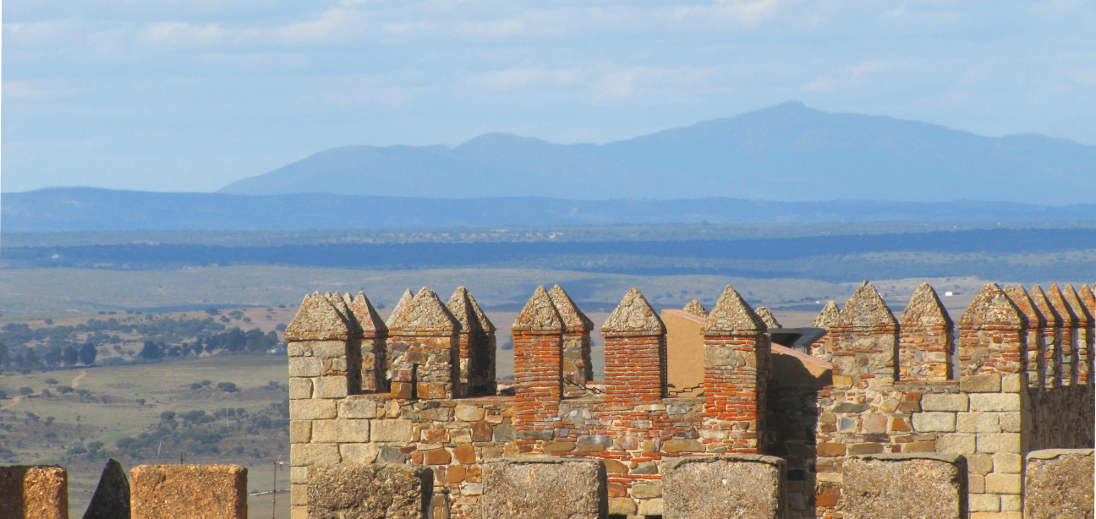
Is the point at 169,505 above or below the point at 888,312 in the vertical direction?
below

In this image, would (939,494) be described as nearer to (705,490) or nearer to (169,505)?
(705,490)

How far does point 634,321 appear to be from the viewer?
18.8 m

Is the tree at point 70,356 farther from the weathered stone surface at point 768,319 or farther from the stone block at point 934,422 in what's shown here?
the stone block at point 934,422

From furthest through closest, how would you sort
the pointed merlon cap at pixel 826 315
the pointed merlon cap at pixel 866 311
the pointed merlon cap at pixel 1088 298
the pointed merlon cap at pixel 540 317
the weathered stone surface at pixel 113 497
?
the pointed merlon cap at pixel 1088 298, the pointed merlon cap at pixel 826 315, the pointed merlon cap at pixel 866 311, the pointed merlon cap at pixel 540 317, the weathered stone surface at pixel 113 497

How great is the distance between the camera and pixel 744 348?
60.9 ft

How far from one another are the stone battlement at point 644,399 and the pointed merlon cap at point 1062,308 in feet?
10.1

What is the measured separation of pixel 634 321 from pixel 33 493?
700 centimetres

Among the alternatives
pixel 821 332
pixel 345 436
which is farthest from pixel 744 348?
pixel 821 332

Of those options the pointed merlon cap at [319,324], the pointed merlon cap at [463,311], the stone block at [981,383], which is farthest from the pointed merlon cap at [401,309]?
the stone block at [981,383]

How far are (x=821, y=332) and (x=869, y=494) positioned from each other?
11924mm

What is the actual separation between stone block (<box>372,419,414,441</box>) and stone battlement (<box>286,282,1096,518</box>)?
1cm

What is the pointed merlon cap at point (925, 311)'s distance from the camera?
2155 centimetres

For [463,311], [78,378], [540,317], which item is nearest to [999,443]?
[540,317]

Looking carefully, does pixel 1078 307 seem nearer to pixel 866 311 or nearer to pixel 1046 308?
pixel 1046 308
